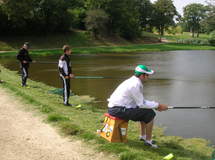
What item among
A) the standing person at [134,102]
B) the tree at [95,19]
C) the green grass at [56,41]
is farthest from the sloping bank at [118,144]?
the tree at [95,19]

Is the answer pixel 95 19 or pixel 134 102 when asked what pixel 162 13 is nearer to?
pixel 95 19

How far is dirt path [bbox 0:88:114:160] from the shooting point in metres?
5.87

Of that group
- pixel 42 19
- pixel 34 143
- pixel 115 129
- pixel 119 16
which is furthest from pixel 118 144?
pixel 119 16

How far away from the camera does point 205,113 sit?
11.6 m

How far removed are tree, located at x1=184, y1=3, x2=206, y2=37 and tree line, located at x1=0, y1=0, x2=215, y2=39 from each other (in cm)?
2099

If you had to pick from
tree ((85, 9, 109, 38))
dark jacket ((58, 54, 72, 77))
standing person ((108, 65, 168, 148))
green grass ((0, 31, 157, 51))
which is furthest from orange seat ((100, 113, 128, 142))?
tree ((85, 9, 109, 38))

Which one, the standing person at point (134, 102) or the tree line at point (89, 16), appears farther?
the tree line at point (89, 16)

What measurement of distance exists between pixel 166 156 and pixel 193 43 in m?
74.0

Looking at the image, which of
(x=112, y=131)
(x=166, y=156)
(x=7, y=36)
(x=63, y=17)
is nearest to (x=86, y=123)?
(x=112, y=131)

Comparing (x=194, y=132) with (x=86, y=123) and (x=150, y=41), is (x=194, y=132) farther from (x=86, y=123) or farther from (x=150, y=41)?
(x=150, y=41)

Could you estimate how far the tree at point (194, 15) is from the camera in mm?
116438

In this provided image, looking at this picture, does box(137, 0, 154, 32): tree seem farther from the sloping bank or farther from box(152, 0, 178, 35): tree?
the sloping bank

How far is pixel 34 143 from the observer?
21.4ft

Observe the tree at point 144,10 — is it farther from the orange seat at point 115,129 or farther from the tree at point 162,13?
the orange seat at point 115,129
